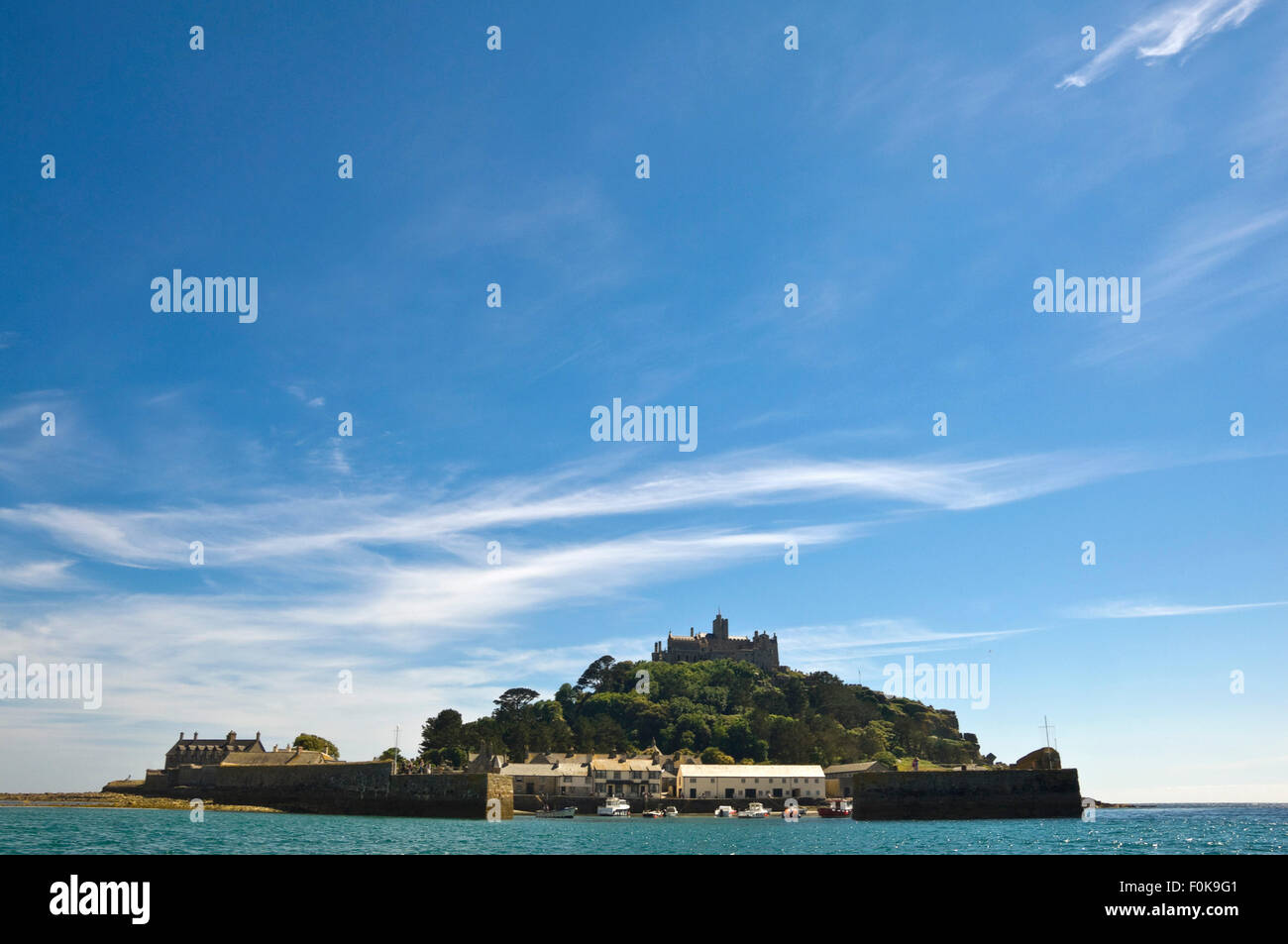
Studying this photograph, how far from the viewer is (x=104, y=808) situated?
10838cm

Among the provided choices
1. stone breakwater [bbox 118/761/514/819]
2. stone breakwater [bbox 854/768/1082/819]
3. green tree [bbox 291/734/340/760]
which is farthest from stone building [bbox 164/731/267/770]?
stone breakwater [bbox 854/768/1082/819]

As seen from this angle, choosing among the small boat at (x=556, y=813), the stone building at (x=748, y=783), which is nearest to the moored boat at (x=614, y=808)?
the small boat at (x=556, y=813)

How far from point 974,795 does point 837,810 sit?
2409cm

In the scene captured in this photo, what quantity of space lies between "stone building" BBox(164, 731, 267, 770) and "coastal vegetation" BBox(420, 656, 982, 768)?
28.1 metres

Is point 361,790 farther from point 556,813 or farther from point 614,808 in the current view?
point 614,808

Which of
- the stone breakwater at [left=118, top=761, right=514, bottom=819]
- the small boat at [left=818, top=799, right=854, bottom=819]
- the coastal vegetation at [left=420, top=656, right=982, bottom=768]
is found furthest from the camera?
the coastal vegetation at [left=420, top=656, right=982, bottom=768]

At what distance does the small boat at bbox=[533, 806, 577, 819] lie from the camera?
107588mm

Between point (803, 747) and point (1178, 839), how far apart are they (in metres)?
87.5

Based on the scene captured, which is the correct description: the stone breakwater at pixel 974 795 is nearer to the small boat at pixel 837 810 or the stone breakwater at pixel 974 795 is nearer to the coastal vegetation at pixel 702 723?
the small boat at pixel 837 810

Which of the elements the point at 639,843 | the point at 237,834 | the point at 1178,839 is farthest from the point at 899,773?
the point at 237,834

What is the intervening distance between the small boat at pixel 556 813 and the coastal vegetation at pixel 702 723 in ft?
63.4

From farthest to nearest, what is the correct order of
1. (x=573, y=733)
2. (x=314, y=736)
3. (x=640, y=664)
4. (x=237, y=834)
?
(x=640, y=664), (x=573, y=733), (x=314, y=736), (x=237, y=834)

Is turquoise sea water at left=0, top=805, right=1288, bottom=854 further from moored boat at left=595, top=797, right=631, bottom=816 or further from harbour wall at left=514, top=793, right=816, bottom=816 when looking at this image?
harbour wall at left=514, top=793, right=816, bottom=816
